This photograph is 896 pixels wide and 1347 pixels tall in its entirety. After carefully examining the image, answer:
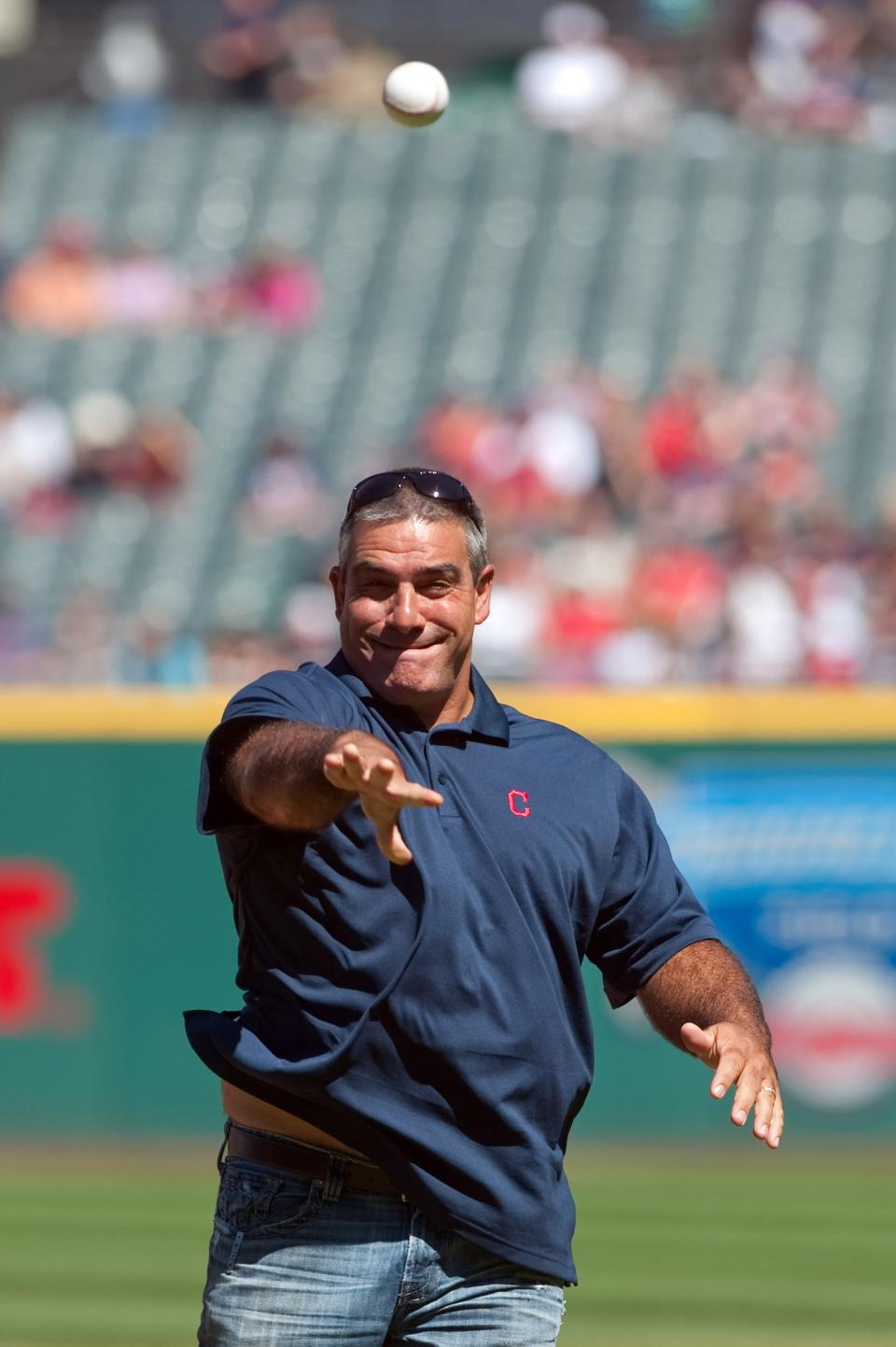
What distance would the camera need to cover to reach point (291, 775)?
2922 mm

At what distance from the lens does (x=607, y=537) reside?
13391 millimetres

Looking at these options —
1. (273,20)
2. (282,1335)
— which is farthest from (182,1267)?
(273,20)

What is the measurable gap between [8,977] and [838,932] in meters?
3.66

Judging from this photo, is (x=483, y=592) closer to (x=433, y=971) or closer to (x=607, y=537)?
(x=433, y=971)

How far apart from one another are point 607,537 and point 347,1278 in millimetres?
10512

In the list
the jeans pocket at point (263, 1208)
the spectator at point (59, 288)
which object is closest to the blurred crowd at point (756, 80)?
the spectator at point (59, 288)

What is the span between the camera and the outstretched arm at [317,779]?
277 cm

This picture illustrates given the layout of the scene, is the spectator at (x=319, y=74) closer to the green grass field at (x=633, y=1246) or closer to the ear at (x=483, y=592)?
the green grass field at (x=633, y=1246)

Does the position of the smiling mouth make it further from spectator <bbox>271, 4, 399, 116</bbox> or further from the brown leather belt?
spectator <bbox>271, 4, 399, 116</bbox>

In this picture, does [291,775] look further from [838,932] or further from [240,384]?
[240,384]

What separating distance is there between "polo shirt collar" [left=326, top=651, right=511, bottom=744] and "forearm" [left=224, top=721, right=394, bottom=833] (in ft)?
0.66

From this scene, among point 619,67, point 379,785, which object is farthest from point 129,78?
point 379,785

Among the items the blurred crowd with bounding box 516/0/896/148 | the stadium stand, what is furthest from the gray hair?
the blurred crowd with bounding box 516/0/896/148

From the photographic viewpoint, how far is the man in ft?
10.0
